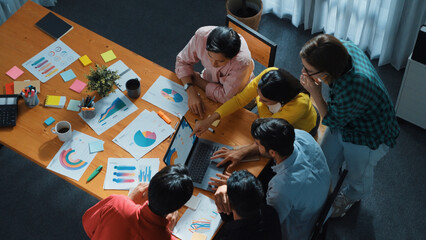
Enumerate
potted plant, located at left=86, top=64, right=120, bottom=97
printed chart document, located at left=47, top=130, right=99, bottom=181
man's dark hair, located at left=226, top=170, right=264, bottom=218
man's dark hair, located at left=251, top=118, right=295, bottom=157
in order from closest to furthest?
man's dark hair, located at left=226, top=170, right=264, bottom=218
man's dark hair, located at left=251, top=118, right=295, bottom=157
printed chart document, located at left=47, top=130, right=99, bottom=181
potted plant, located at left=86, top=64, right=120, bottom=97

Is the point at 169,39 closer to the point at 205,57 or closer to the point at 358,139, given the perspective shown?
the point at 205,57

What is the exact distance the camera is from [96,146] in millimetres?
2617

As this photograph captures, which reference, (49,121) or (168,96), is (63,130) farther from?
(168,96)

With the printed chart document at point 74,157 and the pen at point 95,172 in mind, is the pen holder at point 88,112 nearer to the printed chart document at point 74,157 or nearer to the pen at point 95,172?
the printed chart document at point 74,157

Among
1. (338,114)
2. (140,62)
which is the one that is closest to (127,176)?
(140,62)

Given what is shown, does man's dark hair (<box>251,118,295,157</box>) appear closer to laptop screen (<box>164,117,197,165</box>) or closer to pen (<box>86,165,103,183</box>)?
laptop screen (<box>164,117,197,165</box>)

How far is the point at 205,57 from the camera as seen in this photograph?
114 inches

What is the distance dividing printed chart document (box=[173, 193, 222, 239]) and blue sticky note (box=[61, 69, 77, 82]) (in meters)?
1.20

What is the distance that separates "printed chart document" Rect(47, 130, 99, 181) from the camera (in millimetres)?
2524

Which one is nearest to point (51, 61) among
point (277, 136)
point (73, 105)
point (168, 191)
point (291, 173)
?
point (73, 105)

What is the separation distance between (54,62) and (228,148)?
4.31 ft

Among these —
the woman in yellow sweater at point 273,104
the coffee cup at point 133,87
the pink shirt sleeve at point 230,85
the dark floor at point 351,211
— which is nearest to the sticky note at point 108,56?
the coffee cup at point 133,87

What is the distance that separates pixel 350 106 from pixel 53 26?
2087 mm

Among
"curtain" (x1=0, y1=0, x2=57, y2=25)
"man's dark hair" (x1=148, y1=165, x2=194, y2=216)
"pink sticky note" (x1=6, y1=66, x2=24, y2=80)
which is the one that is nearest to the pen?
"man's dark hair" (x1=148, y1=165, x2=194, y2=216)
